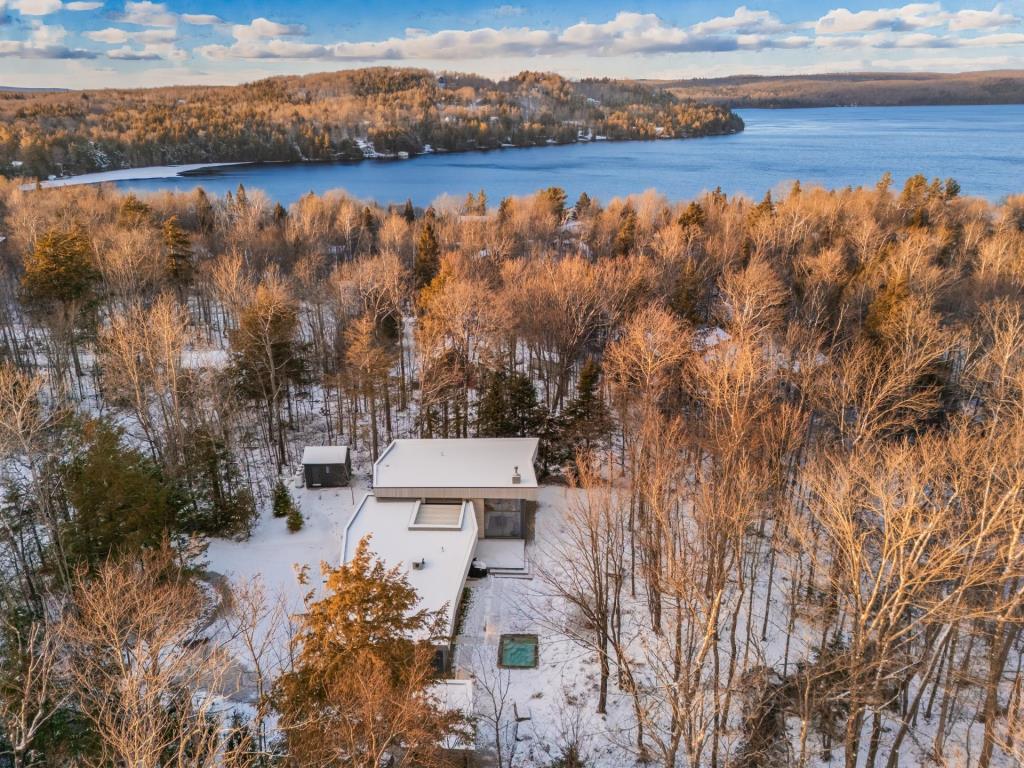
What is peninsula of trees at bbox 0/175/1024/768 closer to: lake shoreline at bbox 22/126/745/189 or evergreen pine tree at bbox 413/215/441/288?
evergreen pine tree at bbox 413/215/441/288

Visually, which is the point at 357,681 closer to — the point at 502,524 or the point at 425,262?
the point at 502,524

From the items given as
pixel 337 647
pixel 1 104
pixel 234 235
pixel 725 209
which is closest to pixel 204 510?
pixel 337 647

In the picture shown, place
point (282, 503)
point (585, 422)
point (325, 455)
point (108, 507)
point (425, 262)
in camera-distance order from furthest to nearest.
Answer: point (425, 262) < point (325, 455) < point (585, 422) < point (282, 503) < point (108, 507)

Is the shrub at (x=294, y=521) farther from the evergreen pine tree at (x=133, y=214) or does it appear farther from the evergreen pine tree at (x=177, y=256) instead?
the evergreen pine tree at (x=133, y=214)

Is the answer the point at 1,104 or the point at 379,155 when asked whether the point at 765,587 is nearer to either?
the point at 379,155

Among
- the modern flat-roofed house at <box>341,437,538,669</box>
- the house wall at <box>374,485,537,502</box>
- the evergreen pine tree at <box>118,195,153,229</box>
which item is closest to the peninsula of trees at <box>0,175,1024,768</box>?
the evergreen pine tree at <box>118,195,153,229</box>

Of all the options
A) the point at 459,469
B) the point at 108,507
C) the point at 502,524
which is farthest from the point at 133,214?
the point at 502,524
